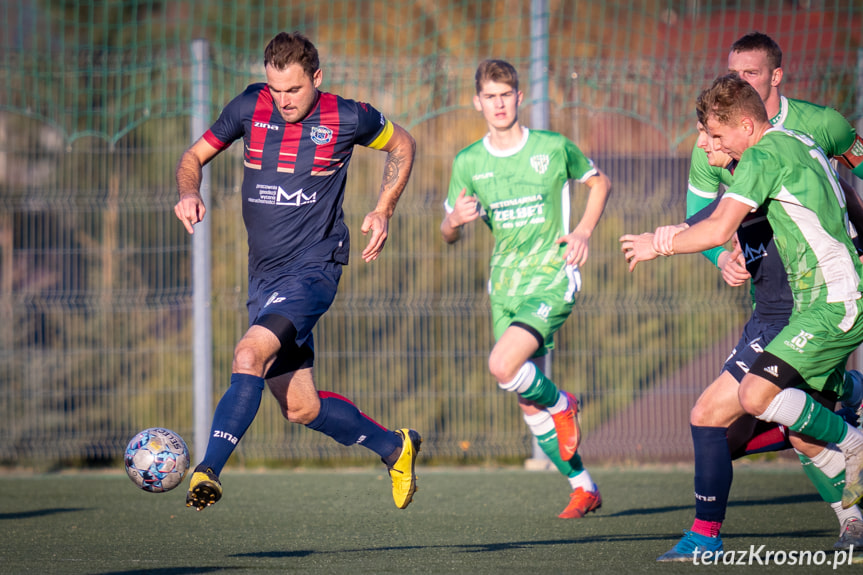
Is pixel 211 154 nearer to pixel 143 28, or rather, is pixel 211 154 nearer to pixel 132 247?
pixel 132 247

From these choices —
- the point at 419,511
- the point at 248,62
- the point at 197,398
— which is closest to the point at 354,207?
the point at 248,62

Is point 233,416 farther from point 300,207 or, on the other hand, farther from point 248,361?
point 300,207

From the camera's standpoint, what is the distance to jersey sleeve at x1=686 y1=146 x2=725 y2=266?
533cm

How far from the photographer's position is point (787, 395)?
4.35 meters

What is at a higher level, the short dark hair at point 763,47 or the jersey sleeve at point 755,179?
the short dark hair at point 763,47

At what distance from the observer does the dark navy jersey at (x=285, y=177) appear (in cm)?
524

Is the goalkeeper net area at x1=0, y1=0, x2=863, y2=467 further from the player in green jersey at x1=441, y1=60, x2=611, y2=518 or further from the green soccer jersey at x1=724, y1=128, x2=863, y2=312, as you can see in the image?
the green soccer jersey at x1=724, y1=128, x2=863, y2=312

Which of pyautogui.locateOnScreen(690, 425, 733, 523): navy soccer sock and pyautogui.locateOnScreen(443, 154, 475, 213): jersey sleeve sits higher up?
pyautogui.locateOnScreen(443, 154, 475, 213): jersey sleeve

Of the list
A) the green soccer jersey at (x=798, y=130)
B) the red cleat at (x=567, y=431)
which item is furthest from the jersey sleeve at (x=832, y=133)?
the red cleat at (x=567, y=431)

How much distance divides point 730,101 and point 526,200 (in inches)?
87.3

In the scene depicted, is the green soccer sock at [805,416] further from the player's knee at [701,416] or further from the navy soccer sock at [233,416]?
the navy soccer sock at [233,416]

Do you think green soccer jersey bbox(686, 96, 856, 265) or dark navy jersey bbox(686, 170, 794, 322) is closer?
dark navy jersey bbox(686, 170, 794, 322)

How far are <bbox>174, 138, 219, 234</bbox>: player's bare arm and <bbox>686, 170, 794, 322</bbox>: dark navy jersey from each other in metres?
2.36

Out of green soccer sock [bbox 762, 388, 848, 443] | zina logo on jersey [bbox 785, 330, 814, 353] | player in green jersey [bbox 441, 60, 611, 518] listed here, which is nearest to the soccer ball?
player in green jersey [bbox 441, 60, 611, 518]
